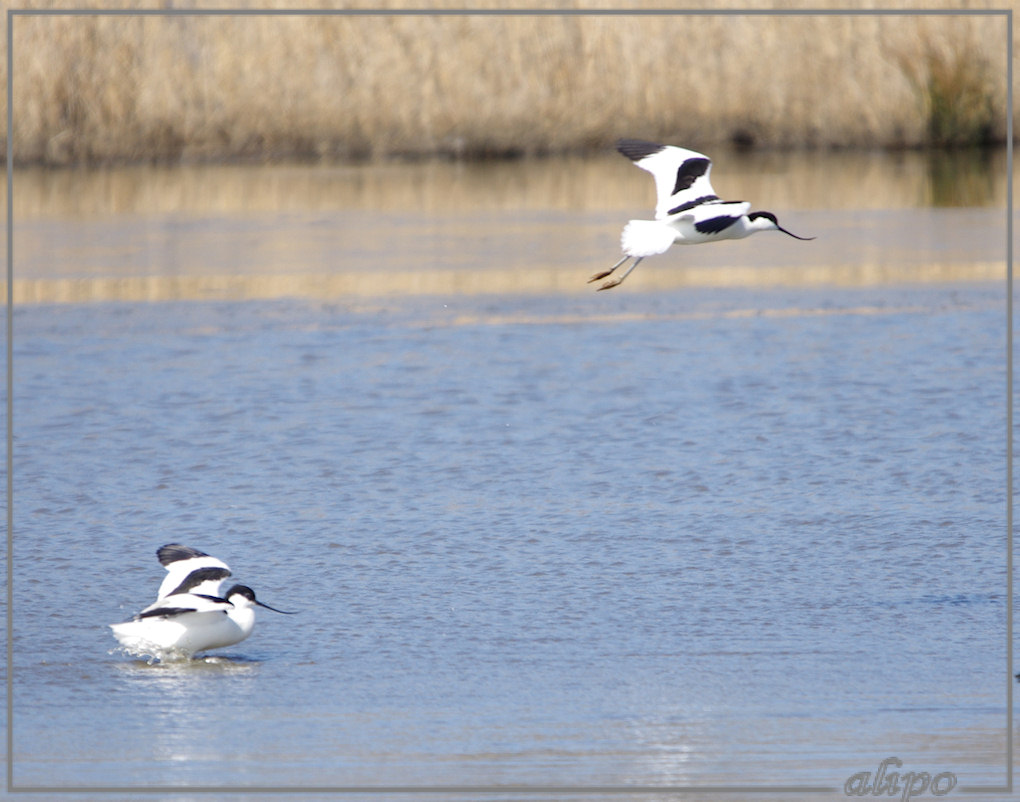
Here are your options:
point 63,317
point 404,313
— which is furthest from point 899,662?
point 63,317

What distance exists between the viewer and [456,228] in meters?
14.9

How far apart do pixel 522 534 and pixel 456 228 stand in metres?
8.39

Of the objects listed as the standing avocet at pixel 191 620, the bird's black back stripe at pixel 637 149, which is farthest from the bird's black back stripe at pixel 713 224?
the standing avocet at pixel 191 620

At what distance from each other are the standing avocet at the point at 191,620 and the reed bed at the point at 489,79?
39.2 ft

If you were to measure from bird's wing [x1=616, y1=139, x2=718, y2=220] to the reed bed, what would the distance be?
10.7 metres

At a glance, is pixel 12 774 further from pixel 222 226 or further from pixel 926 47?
pixel 926 47

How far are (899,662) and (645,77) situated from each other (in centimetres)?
1223

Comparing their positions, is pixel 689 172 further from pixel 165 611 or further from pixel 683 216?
pixel 165 611

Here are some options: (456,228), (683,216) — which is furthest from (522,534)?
(456,228)

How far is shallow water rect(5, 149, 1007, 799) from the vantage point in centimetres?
462

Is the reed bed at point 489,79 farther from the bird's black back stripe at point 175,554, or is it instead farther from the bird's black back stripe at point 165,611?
the bird's black back stripe at point 165,611

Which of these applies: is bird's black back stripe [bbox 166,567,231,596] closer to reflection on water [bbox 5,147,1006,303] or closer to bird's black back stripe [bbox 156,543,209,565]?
bird's black back stripe [bbox 156,543,209,565]

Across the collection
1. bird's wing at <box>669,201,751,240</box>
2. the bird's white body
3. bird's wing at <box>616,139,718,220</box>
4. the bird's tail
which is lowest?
the bird's white body

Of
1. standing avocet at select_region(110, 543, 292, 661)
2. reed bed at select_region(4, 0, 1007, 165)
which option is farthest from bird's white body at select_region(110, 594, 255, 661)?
reed bed at select_region(4, 0, 1007, 165)
